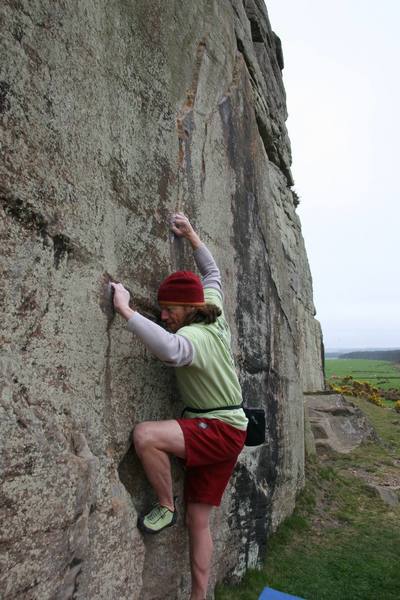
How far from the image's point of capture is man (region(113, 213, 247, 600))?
12.9 ft

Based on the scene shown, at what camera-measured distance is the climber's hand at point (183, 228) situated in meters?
4.91

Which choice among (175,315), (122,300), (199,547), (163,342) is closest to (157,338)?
(163,342)

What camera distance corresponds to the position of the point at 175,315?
4188 mm

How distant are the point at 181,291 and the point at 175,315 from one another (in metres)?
0.22

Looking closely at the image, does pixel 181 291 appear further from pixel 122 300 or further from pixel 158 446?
pixel 158 446

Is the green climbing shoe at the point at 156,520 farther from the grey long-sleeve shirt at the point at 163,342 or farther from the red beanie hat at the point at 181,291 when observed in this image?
the red beanie hat at the point at 181,291

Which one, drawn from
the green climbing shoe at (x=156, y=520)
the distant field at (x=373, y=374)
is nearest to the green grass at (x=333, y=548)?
the green climbing shoe at (x=156, y=520)

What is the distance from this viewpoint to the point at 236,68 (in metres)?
6.93

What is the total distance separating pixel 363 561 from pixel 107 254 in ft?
17.9

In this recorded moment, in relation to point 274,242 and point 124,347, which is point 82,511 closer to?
point 124,347

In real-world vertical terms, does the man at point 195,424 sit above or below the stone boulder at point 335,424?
above

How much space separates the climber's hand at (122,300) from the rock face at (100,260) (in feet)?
0.38

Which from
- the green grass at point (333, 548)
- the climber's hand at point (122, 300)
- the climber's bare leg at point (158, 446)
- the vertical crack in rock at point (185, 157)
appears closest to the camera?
the climber's hand at point (122, 300)

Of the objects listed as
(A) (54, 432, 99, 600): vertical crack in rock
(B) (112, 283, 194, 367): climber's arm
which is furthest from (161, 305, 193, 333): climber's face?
(A) (54, 432, 99, 600): vertical crack in rock
